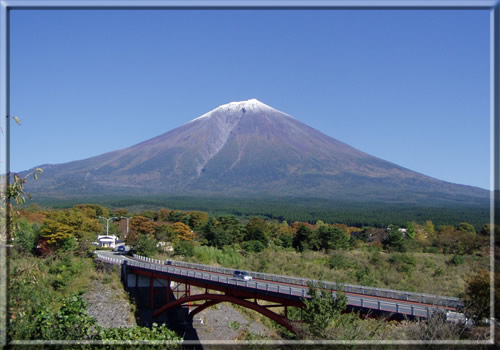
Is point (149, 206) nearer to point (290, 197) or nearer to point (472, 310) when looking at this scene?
point (290, 197)

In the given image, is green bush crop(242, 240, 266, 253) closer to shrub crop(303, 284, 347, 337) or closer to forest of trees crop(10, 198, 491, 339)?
forest of trees crop(10, 198, 491, 339)

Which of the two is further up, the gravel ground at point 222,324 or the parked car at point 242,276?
the parked car at point 242,276

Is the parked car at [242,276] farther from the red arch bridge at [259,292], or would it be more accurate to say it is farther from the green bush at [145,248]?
the green bush at [145,248]

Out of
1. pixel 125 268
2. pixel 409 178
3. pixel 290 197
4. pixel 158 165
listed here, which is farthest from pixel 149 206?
pixel 409 178

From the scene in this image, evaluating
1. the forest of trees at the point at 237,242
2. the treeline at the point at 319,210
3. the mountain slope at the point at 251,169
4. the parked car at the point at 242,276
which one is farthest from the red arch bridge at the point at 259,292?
the mountain slope at the point at 251,169

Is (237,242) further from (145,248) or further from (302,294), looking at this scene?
(302,294)

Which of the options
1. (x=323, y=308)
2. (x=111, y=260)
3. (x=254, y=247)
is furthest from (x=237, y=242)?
(x=323, y=308)

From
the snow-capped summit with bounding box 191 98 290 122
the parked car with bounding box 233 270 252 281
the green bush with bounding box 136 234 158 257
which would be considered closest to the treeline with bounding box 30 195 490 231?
the green bush with bounding box 136 234 158 257
